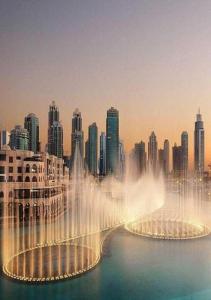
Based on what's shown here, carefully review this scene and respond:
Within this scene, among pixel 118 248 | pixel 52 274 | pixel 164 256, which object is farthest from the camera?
pixel 118 248

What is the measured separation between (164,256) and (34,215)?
30.3 m

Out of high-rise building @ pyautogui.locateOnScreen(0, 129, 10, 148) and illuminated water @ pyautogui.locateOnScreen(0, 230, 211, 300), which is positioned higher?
high-rise building @ pyautogui.locateOnScreen(0, 129, 10, 148)

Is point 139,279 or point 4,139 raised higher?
point 4,139

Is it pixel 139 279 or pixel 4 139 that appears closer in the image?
pixel 139 279

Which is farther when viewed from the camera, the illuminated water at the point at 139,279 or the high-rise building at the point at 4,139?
the high-rise building at the point at 4,139

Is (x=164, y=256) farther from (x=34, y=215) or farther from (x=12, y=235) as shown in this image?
(x=34, y=215)

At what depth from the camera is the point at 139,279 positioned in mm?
28422

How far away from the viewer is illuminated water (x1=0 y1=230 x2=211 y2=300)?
25.1 meters

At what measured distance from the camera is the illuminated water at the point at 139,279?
25141 mm

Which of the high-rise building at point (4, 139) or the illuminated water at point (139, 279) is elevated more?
the high-rise building at point (4, 139)

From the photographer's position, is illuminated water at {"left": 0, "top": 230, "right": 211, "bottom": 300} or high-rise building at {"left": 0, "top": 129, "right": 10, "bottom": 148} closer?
illuminated water at {"left": 0, "top": 230, "right": 211, "bottom": 300}

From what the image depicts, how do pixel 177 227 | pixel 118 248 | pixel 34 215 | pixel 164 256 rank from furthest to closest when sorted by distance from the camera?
pixel 34 215, pixel 177 227, pixel 118 248, pixel 164 256

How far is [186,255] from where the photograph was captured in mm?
35438

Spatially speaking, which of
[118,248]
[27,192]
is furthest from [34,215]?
[118,248]
